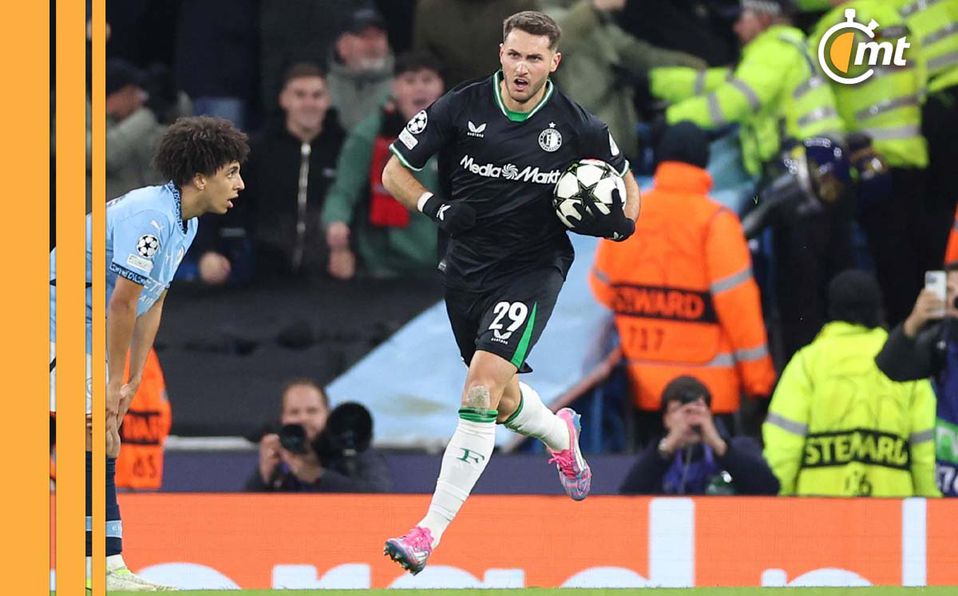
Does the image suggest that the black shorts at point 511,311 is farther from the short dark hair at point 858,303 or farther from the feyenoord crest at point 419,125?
the short dark hair at point 858,303

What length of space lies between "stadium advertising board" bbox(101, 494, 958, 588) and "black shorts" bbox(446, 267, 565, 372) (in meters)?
1.66

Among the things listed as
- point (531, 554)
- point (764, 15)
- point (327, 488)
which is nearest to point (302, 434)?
point (327, 488)

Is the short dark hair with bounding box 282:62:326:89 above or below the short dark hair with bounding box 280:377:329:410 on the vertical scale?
above

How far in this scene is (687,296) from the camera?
27.6 ft

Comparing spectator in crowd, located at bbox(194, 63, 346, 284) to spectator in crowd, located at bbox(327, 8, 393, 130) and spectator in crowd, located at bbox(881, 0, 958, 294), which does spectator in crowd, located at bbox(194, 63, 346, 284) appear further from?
spectator in crowd, located at bbox(881, 0, 958, 294)

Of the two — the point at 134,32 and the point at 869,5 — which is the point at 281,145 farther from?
the point at 869,5

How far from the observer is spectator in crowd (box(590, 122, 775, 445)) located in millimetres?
8352

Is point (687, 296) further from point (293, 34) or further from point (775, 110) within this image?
point (293, 34)

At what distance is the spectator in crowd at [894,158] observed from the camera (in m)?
8.57

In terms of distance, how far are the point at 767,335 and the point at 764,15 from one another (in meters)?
1.29

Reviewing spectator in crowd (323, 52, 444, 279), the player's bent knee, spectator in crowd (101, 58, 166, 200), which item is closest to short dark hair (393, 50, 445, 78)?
spectator in crowd (323, 52, 444, 279)

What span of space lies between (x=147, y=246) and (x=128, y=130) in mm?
2458
